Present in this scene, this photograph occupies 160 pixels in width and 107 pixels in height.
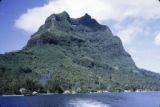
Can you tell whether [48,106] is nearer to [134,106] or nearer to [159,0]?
[134,106]

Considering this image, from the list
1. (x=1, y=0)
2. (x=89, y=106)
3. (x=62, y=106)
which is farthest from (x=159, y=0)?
(x=62, y=106)

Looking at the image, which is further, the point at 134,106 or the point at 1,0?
the point at 134,106

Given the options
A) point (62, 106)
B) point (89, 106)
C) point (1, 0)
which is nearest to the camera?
point (1, 0)

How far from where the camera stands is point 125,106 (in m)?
152

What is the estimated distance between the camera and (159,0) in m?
27.0

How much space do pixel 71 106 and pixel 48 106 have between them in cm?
1123

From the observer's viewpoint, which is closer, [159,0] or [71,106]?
[159,0]

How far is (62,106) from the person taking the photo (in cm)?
15138

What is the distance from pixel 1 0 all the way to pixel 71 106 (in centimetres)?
12159

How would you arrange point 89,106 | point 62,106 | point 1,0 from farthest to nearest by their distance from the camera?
point 62,106
point 89,106
point 1,0

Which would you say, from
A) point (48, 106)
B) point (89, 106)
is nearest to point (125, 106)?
point (89, 106)

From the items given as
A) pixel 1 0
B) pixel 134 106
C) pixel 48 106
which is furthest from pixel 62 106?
pixel 1 0

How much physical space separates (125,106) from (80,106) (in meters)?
21.7

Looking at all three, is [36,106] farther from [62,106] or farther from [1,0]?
[1,0]
